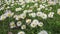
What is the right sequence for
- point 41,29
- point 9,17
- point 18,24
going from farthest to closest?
point 9,17
point 18,24
point 41,29

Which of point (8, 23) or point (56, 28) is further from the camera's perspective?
point (8, 23)

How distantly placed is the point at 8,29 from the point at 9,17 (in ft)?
1.28

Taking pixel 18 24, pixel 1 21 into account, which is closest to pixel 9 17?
pixel 1 21

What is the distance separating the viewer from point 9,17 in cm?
337

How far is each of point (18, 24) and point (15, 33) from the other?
7.7 inches

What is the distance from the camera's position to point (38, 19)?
311cm

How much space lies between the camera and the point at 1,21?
3.37 m

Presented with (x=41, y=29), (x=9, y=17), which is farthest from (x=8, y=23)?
(x=41, y=29)

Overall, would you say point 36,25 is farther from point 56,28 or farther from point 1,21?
point 1,21

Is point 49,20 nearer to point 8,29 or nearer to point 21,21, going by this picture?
point 21,21

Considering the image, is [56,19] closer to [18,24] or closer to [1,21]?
[18,24]

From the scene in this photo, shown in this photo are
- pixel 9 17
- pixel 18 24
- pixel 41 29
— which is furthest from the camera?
pixel 9 17

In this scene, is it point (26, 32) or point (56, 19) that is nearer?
point (26, 32)

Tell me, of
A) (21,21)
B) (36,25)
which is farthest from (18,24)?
(36,25)
